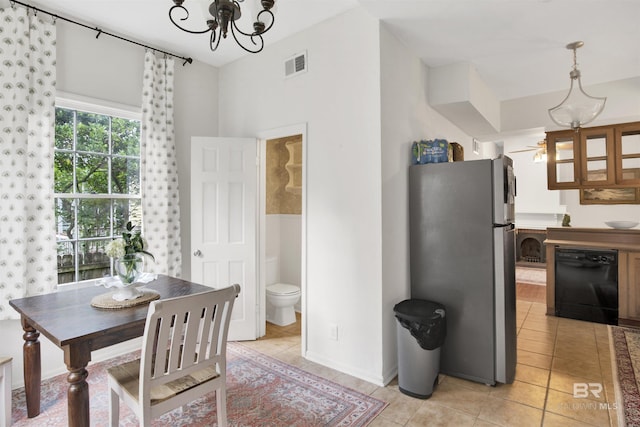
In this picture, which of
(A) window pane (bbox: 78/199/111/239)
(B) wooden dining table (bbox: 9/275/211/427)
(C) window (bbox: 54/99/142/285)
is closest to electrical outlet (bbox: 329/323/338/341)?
(B) wooden dining table (bbox: 9/275/211/427)

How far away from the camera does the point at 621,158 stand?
416 cm

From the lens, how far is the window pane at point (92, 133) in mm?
3031

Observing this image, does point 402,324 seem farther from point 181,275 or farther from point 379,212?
point 181,275

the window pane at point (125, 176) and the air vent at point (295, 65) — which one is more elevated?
the air vent at point (295, 65)

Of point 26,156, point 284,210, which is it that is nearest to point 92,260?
point 26,156

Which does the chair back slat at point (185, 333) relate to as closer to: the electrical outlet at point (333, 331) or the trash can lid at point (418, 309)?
the electrical outlet at point (333, 331)

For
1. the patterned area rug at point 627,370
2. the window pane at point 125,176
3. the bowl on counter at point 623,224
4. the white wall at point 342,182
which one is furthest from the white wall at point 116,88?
the bowl on counter at point 623,224

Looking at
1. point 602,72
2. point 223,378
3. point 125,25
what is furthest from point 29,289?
point 602,72

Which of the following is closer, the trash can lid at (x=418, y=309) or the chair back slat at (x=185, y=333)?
the chair back slat at (x=185, y=333)

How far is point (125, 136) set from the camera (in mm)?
3336

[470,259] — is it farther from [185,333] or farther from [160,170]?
[160,170]

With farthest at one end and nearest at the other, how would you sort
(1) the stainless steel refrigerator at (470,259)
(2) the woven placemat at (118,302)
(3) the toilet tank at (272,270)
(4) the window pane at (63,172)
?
(3) the toilet tank at (272,270) < (4) the window pane at (63,172) < (1) the stainless steel refrigerator at (470,259) < (2) the woven placemat at (118,302)

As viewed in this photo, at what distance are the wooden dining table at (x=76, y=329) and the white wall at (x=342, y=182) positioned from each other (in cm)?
109

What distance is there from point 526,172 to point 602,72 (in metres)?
4.87
